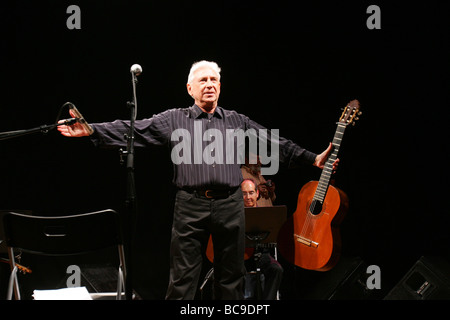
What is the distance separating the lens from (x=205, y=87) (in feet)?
10.2

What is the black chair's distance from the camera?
2.25 meters

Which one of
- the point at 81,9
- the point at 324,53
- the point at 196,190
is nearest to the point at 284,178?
the point at 324,53

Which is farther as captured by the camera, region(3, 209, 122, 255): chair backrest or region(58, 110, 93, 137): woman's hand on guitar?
region(58, 110, 93, 137): woman's hand on guitar

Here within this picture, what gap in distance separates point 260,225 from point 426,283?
140cm

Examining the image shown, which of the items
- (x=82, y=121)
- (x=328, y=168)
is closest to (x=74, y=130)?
(x=82, y=121)

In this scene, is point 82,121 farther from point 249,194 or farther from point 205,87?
point 249,194

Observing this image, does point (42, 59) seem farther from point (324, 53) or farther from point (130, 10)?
point (324, 53)

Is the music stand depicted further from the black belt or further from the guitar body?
the black belt

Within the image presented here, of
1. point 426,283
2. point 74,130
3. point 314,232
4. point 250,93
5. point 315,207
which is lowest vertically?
point 426,283

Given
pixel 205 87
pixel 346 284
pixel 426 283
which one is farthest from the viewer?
pixel 346 284

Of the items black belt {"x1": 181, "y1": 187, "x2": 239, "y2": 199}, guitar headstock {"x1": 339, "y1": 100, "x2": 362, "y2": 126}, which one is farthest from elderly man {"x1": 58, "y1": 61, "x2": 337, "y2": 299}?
guitar headstock {"x1": 339, "y1": 100, "x2": 362, "y2": 126}

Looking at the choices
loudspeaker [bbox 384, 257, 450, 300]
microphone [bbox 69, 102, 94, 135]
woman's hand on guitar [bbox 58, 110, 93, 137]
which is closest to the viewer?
microphone [bbox 69, 102, 94, 135]

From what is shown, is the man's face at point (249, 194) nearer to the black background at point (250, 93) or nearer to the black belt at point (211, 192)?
the black background at point (250, 93)

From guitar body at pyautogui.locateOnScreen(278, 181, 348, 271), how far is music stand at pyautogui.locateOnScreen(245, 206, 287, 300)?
0.16m
